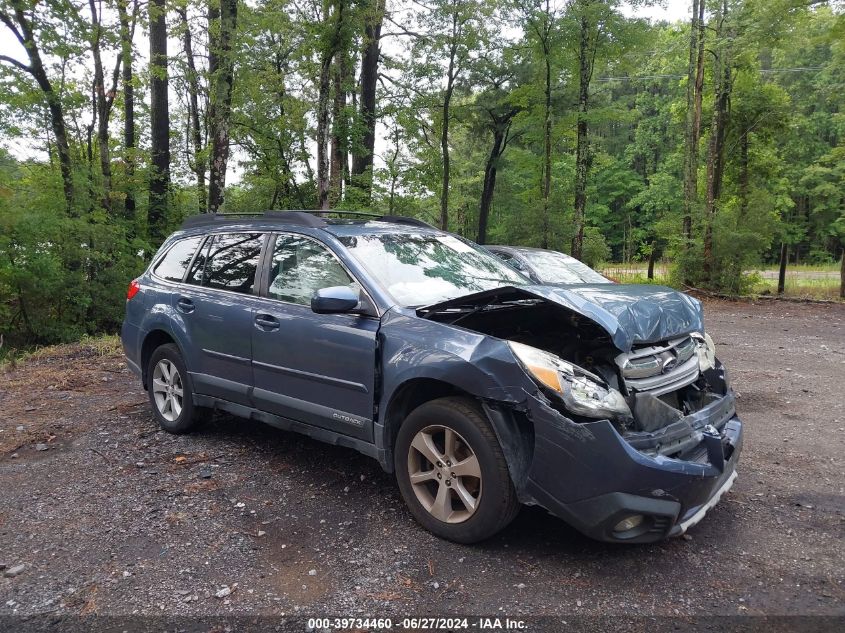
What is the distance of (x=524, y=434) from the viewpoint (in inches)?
114

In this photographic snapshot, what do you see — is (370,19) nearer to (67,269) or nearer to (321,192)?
(321,192)

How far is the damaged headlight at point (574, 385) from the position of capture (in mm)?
2707

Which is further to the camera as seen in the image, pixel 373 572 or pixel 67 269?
pixel 67 269

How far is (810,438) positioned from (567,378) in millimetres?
3368

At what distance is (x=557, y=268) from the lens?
9992mm

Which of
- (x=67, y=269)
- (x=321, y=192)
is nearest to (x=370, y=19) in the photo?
(x=321, y=192)

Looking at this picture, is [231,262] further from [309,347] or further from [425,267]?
[425,267]

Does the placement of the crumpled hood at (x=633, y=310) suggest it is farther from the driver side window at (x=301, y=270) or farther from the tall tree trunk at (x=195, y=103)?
the tall tree trunk at (x=195, y=103)

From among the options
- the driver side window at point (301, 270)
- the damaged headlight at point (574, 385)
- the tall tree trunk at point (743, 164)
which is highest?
the tall tree trunk at point (743, 164)

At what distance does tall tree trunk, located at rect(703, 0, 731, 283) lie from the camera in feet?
53.9

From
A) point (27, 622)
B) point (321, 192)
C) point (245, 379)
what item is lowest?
point (27, 622)

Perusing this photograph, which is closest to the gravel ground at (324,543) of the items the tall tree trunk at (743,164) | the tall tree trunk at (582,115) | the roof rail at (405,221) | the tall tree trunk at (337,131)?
the roof rail at (405,221)

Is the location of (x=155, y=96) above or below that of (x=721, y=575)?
above

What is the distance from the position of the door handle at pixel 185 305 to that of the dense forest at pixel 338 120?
6.27 metres
